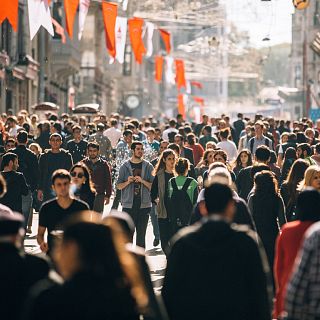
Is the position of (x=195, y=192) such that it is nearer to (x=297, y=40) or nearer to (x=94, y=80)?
(x=94, y=80)

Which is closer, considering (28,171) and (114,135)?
(28,171)

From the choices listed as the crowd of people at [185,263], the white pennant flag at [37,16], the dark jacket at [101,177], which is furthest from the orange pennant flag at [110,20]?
the crowd of people at [185,263]

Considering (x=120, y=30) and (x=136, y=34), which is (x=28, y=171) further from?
(x=136, y=34)

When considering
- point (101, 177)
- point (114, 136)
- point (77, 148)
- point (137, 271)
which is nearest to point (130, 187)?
point (101, 177)

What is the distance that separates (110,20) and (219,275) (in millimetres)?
26145

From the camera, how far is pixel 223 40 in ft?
443

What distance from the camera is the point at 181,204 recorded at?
14.4 metres

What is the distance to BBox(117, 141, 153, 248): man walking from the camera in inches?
633

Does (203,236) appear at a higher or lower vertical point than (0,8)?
lower

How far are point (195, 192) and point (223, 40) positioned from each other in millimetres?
121431

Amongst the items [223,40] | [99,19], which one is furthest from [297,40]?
[99,19]

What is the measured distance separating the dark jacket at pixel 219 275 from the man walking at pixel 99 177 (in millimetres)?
9715

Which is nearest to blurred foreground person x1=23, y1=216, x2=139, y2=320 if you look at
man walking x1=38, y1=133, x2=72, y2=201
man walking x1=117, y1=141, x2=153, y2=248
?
man walking x1=117, y1=141, x2=153, y2=248

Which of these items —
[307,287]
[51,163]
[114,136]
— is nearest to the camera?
[307,287]
